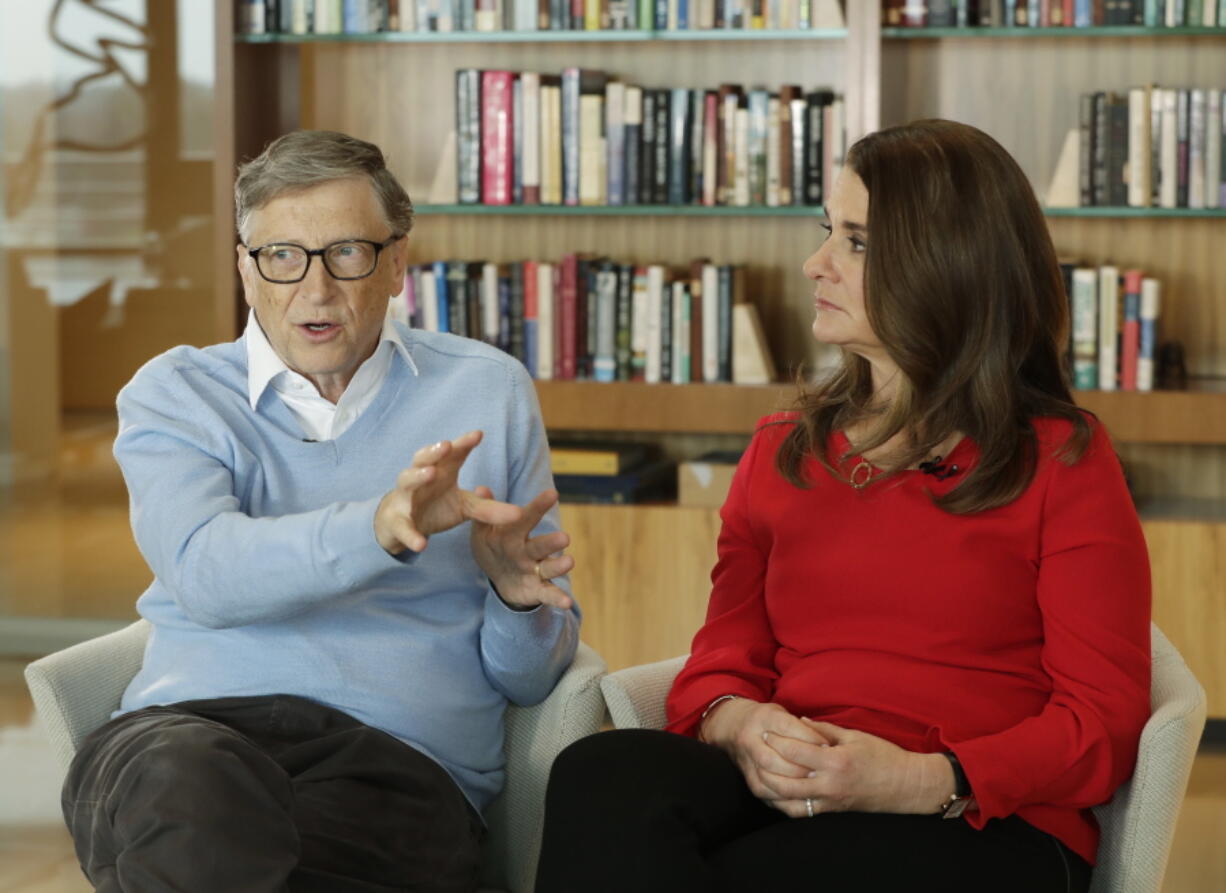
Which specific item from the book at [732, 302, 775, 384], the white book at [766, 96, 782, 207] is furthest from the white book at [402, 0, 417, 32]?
the book at [732, 302, 775, 384]

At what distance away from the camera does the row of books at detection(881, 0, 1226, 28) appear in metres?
3.54

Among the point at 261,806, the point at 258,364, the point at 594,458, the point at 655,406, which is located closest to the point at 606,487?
the point at 594,458

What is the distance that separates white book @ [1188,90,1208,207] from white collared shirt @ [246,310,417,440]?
2279 mm

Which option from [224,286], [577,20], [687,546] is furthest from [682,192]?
[224,286]

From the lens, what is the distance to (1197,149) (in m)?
3.56

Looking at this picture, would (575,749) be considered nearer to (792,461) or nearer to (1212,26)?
(792,461)

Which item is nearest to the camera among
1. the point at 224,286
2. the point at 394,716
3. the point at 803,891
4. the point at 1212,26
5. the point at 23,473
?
the point at 803,891

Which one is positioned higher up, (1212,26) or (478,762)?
(1212,26)

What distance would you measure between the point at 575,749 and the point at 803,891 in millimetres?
283

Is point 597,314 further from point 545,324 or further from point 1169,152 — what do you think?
point 1169,152

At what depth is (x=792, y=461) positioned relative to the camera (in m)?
1.95

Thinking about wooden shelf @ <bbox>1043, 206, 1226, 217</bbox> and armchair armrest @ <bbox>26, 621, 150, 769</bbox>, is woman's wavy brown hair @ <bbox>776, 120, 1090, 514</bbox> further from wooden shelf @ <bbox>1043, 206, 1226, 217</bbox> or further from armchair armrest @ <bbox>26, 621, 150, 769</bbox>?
wooden shelf @ <bbox>1043, 206, 1226, 217</bbox>

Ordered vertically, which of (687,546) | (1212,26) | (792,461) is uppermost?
(1212,26)

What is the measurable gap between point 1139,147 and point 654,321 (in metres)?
1.16
